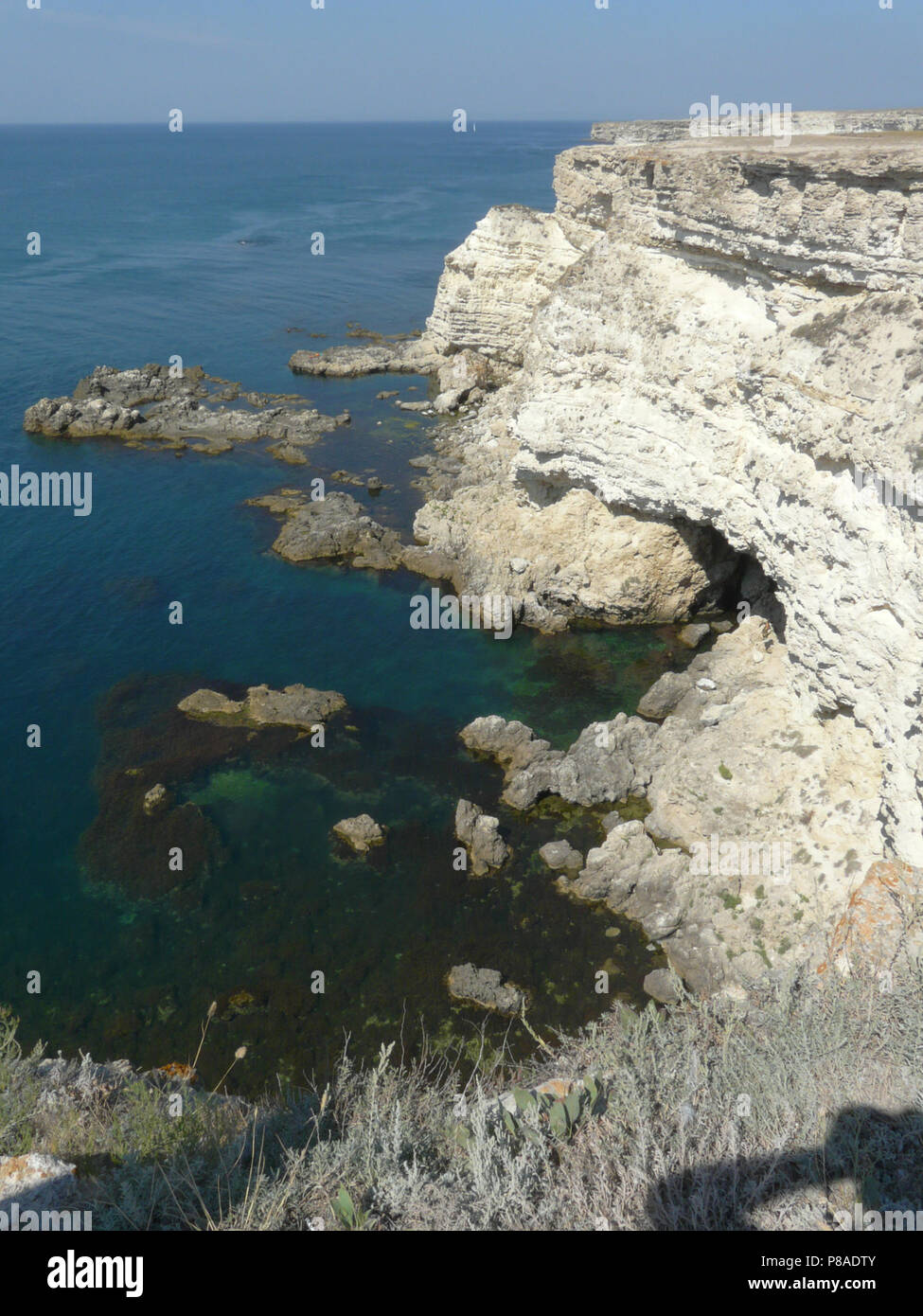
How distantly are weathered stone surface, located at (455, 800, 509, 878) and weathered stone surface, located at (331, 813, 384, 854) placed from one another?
73.8 inches

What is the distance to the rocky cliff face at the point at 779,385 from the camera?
14.9 meters

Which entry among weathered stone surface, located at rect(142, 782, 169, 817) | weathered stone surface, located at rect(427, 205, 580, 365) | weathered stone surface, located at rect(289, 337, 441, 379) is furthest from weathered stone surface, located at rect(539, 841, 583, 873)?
weathered stone surface, located at rect(289, 337, 441, 379)

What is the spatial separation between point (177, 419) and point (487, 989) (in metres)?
35.8

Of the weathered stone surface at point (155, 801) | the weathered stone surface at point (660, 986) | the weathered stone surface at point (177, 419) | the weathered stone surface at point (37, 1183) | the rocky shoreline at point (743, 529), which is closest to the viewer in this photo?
the weathered stone surface at point (37, 1183)

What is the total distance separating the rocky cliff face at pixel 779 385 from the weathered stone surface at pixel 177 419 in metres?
18.8

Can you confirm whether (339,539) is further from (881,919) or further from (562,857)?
(881,919)

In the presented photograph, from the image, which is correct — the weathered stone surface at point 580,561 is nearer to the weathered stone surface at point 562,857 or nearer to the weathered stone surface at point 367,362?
the weathered stone surface at point 562,857

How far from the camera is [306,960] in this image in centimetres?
1719

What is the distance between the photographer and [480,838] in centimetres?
1942

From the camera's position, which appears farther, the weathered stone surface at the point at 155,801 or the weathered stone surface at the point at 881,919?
the weathered stone surface at the point at 155,801

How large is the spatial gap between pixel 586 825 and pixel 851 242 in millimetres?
13058

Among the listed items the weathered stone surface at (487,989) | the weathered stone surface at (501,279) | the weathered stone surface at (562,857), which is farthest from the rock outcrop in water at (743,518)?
the weathered stone surface at (501,279)

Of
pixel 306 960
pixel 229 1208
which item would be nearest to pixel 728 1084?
pixel 229 1208
